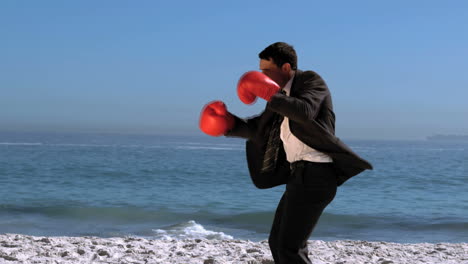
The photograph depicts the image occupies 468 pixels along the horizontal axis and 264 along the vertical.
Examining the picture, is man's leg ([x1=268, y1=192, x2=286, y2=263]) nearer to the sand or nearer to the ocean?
the sand

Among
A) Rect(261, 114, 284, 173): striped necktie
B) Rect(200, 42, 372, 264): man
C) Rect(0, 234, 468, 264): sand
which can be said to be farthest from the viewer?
Rect(0, 234, 468, 264): sand

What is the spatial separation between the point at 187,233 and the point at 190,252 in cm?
282

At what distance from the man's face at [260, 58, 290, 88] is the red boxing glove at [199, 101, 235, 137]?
333mm

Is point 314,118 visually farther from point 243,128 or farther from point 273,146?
point 243,128

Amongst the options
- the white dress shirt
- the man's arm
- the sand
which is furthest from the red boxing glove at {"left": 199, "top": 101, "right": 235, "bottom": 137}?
the sand

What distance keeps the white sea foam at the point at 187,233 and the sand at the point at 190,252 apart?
69.7 inches

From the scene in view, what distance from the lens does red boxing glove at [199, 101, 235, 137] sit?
2.85 m

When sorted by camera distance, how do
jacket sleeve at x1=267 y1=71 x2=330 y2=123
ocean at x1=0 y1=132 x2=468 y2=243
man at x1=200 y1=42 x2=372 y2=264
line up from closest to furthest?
1. jacket sleeve at x1=267 y1=71 x2=330 y2=123
2. man at x1=200 y1=42 x2=372 y2=264
3. ocean at x1=0 y1=132 x2=468 y2=243

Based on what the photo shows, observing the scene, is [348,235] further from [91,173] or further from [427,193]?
[91,173]

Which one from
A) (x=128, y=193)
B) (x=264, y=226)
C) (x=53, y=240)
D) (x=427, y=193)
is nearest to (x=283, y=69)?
(x=53, y=240)

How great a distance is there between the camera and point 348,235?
8.54 meters

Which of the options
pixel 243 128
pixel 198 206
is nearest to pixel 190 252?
pixel 243 128

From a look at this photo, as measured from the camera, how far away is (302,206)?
2.52m

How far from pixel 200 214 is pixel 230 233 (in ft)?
7.21
